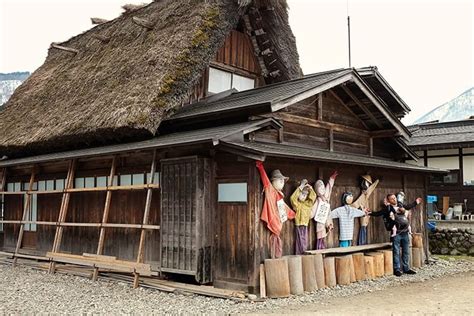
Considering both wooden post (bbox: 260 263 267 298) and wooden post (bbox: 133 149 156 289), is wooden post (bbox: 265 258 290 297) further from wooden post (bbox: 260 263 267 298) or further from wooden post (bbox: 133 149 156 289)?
wooden post (bbox: 133 149 156 289)

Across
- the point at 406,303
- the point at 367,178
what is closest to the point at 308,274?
the point at 406,303

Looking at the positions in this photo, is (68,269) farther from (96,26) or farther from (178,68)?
(96,26)

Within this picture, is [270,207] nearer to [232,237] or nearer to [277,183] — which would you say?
[277,183]

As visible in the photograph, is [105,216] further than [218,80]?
No

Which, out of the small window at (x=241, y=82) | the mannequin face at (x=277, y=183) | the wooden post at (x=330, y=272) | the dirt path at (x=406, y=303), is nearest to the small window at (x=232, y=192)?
the mannequin face at (x=277, y=183)

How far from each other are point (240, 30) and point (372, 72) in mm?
3959

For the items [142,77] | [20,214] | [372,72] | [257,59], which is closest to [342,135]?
[372,72]

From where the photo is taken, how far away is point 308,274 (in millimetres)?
8875

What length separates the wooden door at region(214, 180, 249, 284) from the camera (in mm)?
8539

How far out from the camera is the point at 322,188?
9898mm

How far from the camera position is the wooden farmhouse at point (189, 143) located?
888 centimetres

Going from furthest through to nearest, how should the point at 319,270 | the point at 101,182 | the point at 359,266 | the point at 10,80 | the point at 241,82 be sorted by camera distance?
the point at 10,80
the point at 241,82
the point at 101,182
the point at 359,266
the point at 319,270

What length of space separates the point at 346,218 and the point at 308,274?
2.22 metres

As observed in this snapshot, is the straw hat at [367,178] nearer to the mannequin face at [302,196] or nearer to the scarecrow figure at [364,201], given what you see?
the scarecrow figure at [364,201]
